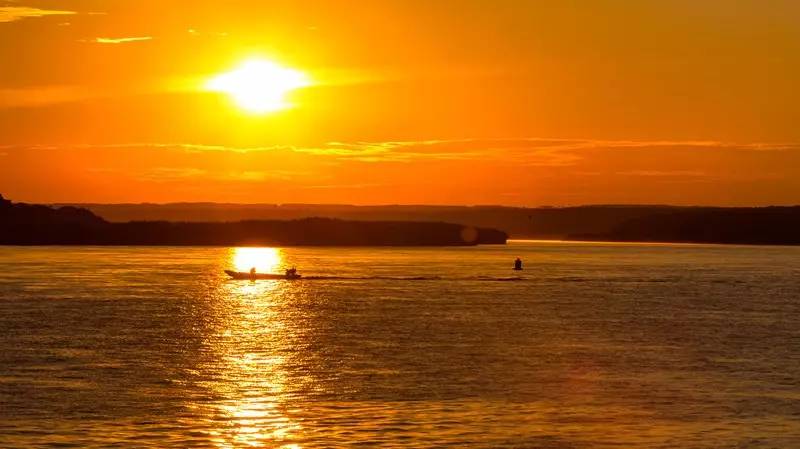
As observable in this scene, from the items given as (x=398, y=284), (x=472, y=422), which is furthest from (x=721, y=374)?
(x=398, y=284)

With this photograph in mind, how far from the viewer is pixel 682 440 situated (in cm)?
3709

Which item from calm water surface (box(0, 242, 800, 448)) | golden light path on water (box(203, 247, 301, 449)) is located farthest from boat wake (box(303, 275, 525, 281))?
golden light path on water (box(203, 247, 301, 449))

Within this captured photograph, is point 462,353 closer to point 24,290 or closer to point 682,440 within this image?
point 682,440

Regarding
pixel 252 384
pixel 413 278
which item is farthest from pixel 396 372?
pixel 413 278

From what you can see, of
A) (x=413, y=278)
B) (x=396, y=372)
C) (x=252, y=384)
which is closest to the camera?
(x=252, y=384)

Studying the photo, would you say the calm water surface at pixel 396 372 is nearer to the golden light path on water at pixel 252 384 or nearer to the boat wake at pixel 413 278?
the golden light path on water at pixel 252 384

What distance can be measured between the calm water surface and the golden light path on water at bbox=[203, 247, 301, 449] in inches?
6.2

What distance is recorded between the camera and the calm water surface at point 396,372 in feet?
124

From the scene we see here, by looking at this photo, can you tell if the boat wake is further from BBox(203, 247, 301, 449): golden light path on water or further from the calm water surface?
BBox(203, 247, 301, 449): golden light path on water

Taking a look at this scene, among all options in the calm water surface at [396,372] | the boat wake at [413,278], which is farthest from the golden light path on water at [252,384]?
the boat wake at [413,278]

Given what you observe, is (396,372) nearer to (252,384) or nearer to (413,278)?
(252,384)

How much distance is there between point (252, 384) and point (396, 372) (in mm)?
7844

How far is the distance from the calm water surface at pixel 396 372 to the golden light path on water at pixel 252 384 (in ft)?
0.51

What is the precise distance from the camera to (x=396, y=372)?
5322 centimetres
